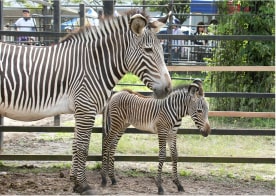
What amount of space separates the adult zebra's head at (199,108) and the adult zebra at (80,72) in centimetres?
46

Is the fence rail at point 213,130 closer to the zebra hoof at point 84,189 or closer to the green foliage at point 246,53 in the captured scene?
the zebra hoof at point 84,189

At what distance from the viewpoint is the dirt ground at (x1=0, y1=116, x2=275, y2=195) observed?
550 centimetres

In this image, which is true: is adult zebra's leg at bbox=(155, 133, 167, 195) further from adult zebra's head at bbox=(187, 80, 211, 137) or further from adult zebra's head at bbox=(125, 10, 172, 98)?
adult zebra's head at bbox=(125, 10, 172, 98)

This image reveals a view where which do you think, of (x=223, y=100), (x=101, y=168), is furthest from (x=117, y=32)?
(x=223, y=100)

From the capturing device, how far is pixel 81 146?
5.16 meters

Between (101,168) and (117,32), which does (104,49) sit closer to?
(117,32)

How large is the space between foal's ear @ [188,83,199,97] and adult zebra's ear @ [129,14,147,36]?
0.88 m

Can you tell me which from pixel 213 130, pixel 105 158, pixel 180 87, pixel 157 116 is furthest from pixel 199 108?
pixel 105 158

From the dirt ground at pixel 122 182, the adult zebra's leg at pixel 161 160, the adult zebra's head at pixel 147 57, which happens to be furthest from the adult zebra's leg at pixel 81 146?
the adult zebra's leg at pixel 161 160

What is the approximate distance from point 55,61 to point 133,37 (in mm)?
888

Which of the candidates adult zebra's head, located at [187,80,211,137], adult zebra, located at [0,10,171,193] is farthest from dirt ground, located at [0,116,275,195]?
adult zebra's head, located at [187,80,211,137]

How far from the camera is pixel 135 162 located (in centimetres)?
674

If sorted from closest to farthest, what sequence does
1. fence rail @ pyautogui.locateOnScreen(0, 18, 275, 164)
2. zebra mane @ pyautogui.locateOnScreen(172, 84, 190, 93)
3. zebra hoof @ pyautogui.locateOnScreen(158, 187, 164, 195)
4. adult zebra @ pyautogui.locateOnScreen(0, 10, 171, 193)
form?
1. adult zebra @ pyautogui.locateOnScreen(0, 10, 171, 193)
2. zebra hoof @ pyautogui.locateOnScreen(158, 187, 164, 195)
3. zebra mane @ pyautogui.locateOnScreen(172, 84, 190, 93)
4. fence rail @ pyautogui.locateOnScreen(0, 18, 275, 164)

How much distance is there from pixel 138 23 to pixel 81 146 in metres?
1.46
